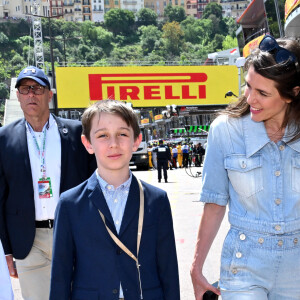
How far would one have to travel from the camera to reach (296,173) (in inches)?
102

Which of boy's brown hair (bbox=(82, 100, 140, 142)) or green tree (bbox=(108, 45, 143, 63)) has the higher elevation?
green tree (bbox=(108, 45, 143, 63))

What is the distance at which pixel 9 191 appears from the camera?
3.74 meters

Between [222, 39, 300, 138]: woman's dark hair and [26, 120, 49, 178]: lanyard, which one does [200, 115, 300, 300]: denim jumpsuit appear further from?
[26, 120, 49, 178]: lanyard

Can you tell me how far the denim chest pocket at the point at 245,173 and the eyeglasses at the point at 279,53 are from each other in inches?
17.0

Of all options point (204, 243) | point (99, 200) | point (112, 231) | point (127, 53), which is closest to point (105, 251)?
point (112, 231)

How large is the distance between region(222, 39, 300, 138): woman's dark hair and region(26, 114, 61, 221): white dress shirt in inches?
58.7

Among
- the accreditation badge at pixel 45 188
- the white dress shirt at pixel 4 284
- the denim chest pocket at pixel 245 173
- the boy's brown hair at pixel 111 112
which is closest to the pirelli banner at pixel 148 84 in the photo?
the accreditation badge at pixel 45 188

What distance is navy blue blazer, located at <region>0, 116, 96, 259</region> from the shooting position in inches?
145

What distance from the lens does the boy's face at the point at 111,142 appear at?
2697mm

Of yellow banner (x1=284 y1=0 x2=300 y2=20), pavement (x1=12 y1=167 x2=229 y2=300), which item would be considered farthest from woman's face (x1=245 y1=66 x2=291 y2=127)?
yellow banner (x1=284 y1=0 x2=300 y2=20)

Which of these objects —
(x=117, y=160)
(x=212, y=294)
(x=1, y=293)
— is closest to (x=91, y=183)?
(x=117, y=160)

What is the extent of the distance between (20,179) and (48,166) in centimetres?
20

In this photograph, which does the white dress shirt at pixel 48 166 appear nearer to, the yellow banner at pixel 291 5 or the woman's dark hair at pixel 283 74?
the woman's dark hair at pixel 283 74

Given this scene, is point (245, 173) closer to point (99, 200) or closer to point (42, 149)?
point (99, 200)
